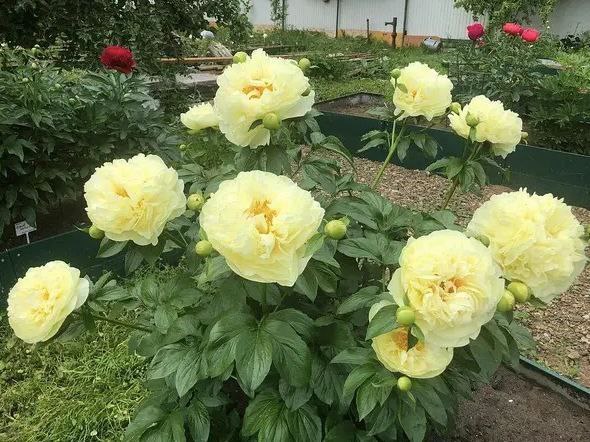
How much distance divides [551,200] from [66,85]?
261 centimetres

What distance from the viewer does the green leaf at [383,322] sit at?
719mm

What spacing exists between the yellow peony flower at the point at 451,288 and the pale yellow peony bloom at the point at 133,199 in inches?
16.8

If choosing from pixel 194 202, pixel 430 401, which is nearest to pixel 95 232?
pixel 194 202

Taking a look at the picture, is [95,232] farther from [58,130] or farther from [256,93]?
[58,130]

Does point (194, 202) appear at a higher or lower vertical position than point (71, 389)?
higher

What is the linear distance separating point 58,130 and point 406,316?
2.16 meters

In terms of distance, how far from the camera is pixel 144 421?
110cm

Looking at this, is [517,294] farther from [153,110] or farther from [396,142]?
[153,110]

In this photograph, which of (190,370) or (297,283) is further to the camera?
(190,370)

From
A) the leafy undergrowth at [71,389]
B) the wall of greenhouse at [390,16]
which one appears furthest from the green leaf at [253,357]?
the wall of greenhouse at [390,16]

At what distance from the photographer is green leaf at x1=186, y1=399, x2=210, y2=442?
1039 millimetres

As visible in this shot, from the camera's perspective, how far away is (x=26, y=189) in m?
2.32

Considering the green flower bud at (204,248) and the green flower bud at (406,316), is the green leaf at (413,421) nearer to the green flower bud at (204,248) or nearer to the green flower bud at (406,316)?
the green flower bud at (406,316)

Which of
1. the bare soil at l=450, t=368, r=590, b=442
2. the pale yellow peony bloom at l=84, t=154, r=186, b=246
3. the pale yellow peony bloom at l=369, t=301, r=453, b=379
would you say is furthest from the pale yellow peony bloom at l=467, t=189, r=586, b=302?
the bare soil at l=450, t=368, r=590, b=442
